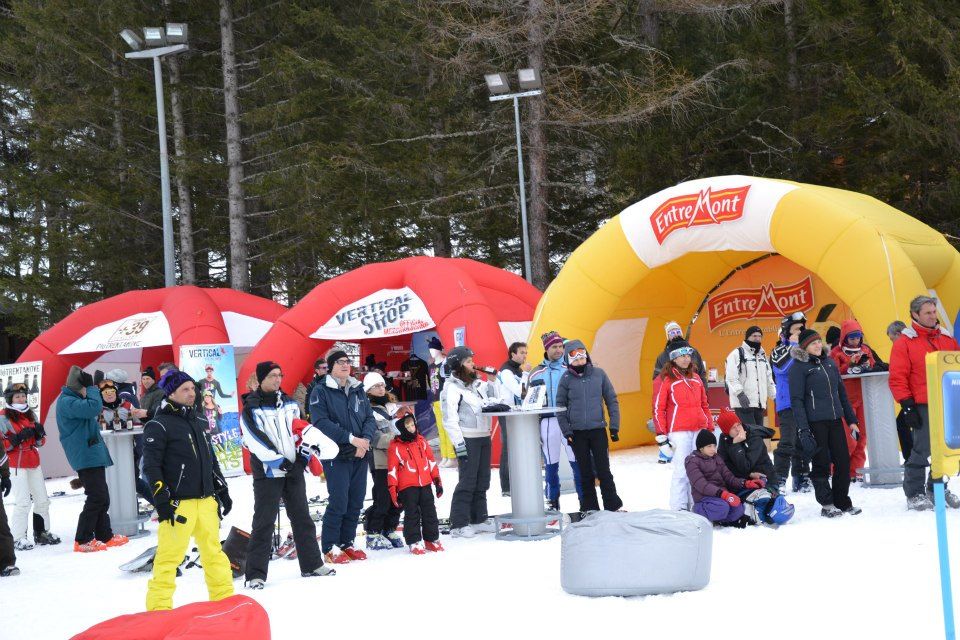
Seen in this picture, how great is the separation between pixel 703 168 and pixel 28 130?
1747cm

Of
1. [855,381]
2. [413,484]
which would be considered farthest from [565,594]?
[855,381]

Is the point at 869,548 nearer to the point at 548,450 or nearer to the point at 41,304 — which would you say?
the point at 548,450

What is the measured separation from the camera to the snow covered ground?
5.24 metres

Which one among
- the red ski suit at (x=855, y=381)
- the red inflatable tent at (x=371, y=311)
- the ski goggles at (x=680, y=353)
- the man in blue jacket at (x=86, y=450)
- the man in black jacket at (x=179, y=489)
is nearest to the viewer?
the man in black jacket at (x=179, y=489)

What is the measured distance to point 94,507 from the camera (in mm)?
9203

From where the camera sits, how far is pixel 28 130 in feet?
92.0

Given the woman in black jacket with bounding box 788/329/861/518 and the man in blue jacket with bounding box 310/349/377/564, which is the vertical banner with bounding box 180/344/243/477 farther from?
the woman in black jacket with bounding box 788/329/861/518

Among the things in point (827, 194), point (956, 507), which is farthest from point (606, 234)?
point (956, 507)

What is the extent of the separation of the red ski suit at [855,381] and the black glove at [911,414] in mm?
1830

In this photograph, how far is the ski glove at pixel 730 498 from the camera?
25.4 feet

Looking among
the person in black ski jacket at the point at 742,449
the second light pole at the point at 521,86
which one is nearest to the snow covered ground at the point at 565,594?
the person in black ski jacket at the point at 742,449

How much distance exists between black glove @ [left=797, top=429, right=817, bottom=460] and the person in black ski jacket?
12.0 inches

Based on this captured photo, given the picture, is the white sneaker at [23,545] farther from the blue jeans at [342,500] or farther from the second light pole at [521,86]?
the second light pole at [521,86]

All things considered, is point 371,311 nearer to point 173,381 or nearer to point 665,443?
point 665,443
